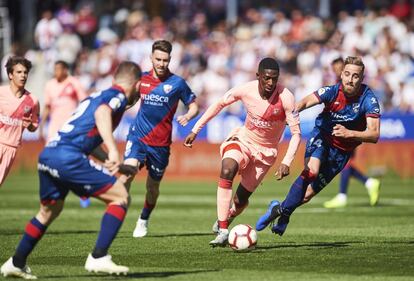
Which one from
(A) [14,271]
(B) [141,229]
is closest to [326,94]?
(B) [141,229]

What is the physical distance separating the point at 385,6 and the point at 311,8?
3.26m

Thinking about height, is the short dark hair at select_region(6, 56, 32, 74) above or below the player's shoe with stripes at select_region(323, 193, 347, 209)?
above

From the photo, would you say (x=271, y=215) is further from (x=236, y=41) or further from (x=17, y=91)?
(x=236, y=41)

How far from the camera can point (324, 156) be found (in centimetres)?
1441

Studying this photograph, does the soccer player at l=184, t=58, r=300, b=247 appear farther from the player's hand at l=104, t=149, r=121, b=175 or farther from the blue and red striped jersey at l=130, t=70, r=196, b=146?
the player's hand at l=104, t=149, r=121, b=175

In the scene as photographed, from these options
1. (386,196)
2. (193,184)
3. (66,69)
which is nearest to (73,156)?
(66,69)

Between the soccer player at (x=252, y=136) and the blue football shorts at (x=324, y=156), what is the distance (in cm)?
54

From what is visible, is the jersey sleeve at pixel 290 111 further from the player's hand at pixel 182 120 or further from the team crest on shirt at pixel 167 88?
the team crest on shirt at pixel 167 88

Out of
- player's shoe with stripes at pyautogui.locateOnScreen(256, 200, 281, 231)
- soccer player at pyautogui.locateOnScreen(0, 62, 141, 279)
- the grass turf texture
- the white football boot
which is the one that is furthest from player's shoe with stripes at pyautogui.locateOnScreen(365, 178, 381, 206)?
soccer player at pyautogui.locateOnScreen(0, 62, 141, 279)

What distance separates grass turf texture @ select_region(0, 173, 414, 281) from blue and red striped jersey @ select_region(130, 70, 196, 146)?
150 centimetres

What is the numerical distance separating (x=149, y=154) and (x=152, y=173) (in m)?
0.31

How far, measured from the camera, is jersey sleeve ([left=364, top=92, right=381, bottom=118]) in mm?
13781

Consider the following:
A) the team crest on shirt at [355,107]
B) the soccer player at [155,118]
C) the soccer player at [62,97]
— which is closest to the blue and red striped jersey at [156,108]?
the soccer player at [155,118]

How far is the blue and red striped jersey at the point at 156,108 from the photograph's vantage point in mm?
15227
